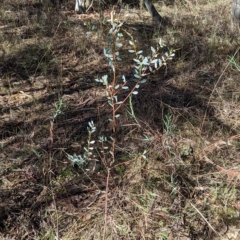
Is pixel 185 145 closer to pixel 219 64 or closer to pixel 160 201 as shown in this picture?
pixel 160 201

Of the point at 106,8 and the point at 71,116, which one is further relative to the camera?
the point at 106,8

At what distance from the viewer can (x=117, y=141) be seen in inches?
91.0

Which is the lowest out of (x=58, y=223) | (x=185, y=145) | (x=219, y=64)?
(x=58, y=223)

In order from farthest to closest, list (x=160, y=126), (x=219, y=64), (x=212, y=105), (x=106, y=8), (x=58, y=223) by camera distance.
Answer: (x=106, y=8)
(x=219, y=64)
(x=212, y=105)
(x=160, y=126)
(x=58, y=223)

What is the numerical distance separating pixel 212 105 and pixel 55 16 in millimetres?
1829

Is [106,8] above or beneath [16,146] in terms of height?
above

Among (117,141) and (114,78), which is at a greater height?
(114,78)

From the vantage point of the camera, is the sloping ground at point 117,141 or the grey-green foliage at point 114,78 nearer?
the grey-green foliage at point 114,78

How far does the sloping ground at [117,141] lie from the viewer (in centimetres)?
191

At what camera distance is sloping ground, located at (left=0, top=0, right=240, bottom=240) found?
1.91 m

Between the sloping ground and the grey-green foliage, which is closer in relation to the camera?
the grey-green foliage

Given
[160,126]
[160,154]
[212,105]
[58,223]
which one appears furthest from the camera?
[212,105]

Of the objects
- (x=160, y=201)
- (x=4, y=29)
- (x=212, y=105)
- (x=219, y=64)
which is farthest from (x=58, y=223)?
(x=4, y=29)

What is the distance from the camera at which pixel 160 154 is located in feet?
7.23
